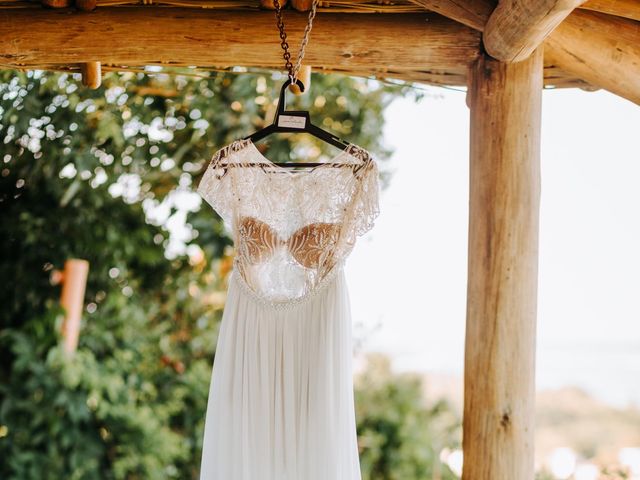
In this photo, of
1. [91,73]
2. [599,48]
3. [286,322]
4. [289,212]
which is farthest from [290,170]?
[599,48]

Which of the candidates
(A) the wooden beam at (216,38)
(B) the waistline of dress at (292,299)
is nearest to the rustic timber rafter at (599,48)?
(A) the wooden beam at (216,38)

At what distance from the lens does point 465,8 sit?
1.75 m

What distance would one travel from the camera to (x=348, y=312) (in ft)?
5.81

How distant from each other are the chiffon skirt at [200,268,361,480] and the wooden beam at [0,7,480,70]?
2.11ft

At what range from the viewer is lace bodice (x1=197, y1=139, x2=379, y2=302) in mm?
1780

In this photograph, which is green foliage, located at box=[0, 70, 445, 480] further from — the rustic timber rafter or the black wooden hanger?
the rustic timber rafter

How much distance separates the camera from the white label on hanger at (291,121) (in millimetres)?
1797

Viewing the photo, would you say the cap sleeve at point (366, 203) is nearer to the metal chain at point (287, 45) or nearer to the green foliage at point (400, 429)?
the metal chain at point (287, 45)

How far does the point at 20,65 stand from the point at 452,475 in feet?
10.3

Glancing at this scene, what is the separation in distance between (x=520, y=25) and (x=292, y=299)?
2.82ft

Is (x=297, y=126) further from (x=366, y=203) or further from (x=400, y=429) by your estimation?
(x=400, y=429)

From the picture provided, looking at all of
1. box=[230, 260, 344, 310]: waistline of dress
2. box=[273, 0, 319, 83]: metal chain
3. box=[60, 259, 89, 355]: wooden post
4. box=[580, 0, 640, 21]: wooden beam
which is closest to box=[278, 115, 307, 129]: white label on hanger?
box=[273, 0, 319, 83]: metal chain

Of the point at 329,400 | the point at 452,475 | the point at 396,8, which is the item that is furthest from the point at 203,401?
the point at 396,8

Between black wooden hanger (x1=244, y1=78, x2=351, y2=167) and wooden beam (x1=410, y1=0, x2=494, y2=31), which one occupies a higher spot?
wooden beam (x1=410, y1=0, x2=494, y2=31)
